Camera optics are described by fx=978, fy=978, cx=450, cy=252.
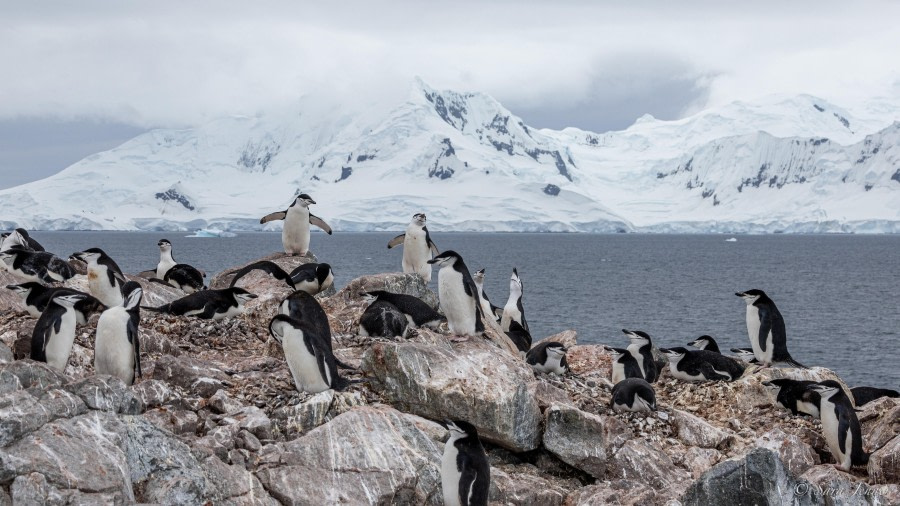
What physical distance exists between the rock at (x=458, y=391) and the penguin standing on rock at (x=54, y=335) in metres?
3.34

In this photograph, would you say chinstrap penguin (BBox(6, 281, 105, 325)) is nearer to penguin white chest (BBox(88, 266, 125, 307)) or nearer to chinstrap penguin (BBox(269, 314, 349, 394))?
penguin white chest (BBox(88, 266, 125, 307))

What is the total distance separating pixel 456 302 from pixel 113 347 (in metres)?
4.41

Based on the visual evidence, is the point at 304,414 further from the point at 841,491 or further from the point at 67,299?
the point at 841,491

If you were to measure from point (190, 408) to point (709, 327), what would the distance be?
39127 mm

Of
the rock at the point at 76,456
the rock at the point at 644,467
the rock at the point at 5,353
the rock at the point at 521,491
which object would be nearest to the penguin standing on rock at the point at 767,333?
the rock at the point at 644,467

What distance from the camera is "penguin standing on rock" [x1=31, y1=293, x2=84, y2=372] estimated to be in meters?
10.7

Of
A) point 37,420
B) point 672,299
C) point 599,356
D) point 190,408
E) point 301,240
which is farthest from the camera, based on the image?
point 672,299

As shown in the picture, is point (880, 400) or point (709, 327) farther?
point (709, 327)

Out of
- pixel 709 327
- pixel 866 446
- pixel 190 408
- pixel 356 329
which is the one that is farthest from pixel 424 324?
pixel 709 327

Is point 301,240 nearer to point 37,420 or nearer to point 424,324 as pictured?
point 424,324

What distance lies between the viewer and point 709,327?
152 ft

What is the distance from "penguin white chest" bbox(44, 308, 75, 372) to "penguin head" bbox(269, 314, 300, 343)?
2.23m

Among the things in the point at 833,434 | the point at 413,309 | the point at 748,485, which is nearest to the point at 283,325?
the point at 413,309

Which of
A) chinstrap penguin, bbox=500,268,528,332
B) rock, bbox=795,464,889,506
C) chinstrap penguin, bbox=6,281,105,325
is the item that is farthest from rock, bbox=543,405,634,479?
chinstrap penguin, bbox=500,268,528,332
